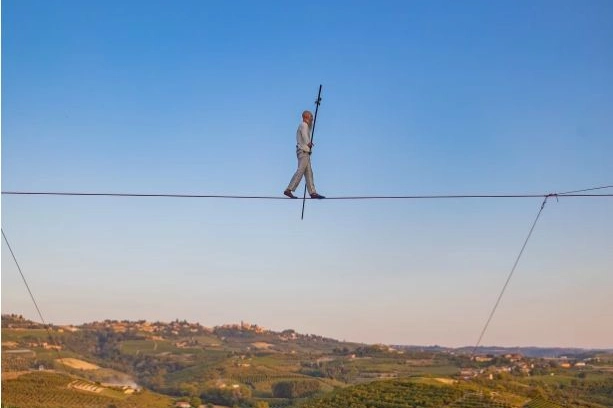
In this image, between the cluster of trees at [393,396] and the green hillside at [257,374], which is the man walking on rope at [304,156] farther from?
the green hillside at [257,374]

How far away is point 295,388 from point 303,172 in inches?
4015

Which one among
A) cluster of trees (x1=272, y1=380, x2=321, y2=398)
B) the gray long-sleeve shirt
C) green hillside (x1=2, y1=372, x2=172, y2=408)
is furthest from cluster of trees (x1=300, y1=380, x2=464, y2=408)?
the gray long-sleeve shirt

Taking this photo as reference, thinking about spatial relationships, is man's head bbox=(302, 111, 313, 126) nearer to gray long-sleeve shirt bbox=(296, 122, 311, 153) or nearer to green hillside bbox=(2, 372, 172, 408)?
gray long-sleeve shirt bbox=(296, 122, 311, 153)

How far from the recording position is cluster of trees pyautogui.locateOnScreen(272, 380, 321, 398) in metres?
106

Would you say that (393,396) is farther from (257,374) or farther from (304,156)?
(304,156)

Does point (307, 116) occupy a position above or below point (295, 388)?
above

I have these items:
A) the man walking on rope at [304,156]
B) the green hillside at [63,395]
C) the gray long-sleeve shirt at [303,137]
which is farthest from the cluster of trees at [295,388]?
the gray long-sleeve shirt at [303,137]

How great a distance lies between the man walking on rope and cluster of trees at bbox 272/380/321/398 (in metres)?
100

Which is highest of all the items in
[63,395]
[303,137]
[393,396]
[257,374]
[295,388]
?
[303,137]

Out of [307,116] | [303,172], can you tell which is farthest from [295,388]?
[307,116]

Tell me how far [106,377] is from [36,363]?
12.6m

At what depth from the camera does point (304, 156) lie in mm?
8297

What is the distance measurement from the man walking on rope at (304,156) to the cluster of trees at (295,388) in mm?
100389

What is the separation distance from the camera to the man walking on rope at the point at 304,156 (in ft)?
27.0
